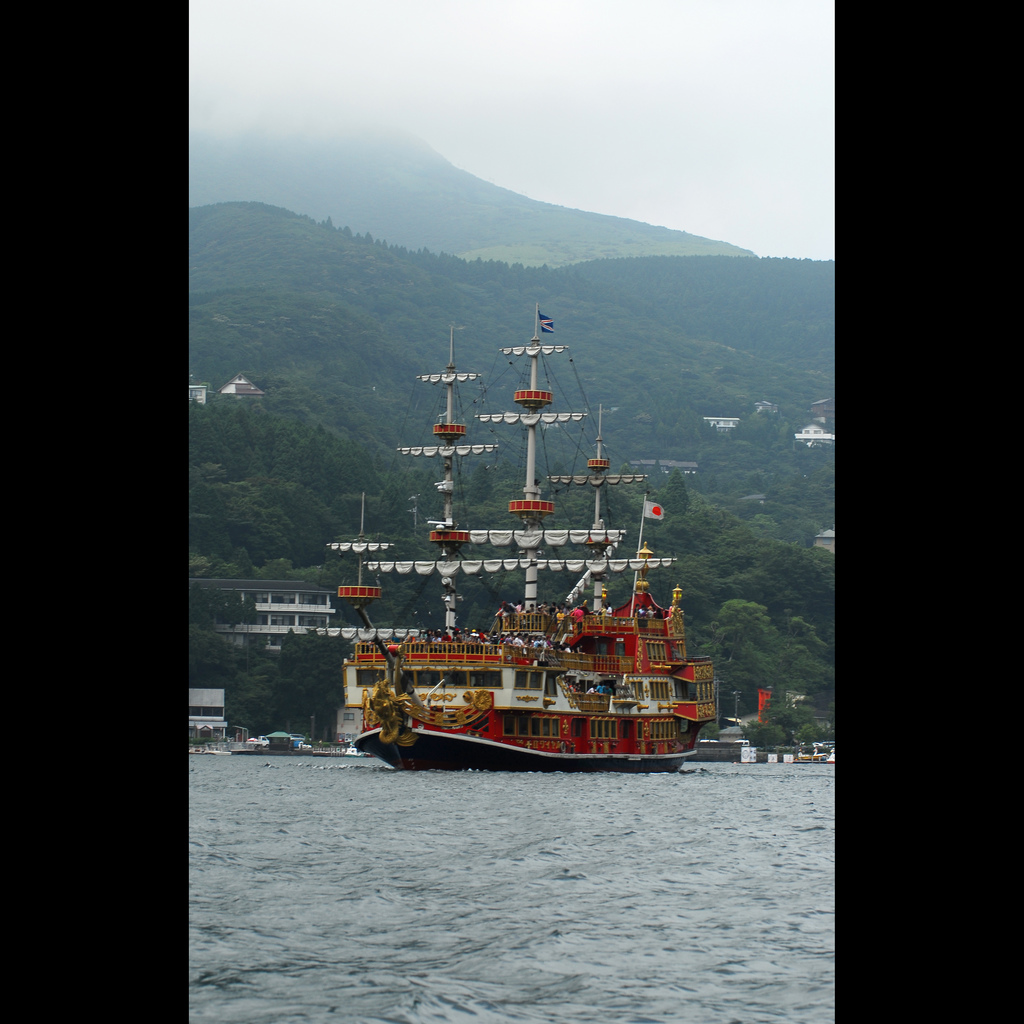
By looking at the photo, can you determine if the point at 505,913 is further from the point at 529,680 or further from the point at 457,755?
the point at 529,680

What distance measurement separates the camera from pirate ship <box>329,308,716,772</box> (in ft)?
209

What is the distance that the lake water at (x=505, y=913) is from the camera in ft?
55.1

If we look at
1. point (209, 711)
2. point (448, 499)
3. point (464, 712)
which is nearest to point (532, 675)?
point (464, 712)

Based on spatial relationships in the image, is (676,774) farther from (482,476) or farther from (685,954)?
(482,476)

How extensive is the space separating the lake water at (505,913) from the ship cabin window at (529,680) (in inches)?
681

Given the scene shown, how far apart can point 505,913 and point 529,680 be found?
4221cm

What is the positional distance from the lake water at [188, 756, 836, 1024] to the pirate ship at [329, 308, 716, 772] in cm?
1607

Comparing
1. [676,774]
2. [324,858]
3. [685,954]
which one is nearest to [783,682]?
[676,774]

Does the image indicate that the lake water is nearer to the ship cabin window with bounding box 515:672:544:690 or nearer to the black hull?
the black hull

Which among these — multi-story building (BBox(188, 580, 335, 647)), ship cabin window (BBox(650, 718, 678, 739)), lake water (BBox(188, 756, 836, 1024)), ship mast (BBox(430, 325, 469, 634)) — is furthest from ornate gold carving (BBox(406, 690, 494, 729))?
multi-story building (BBox(188, 580, 335, 647))

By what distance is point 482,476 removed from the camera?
497ft
